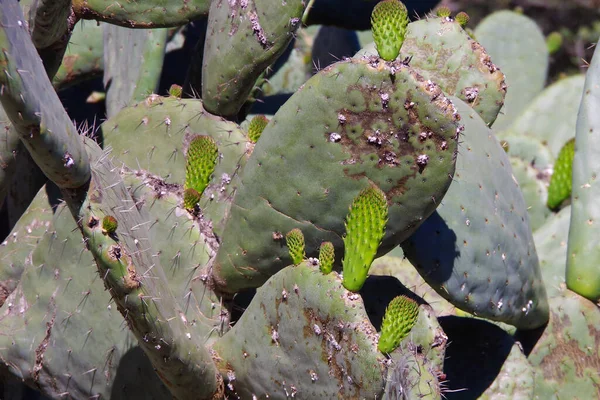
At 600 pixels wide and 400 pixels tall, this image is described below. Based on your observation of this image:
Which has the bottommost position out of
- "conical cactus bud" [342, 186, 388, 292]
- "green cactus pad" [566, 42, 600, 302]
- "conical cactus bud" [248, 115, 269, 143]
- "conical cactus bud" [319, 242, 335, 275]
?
"green cactus pad" [566, 42, 600, 302]

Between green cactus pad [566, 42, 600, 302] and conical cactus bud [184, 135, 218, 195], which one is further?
green cactus pad [566, 42, 600, 302]

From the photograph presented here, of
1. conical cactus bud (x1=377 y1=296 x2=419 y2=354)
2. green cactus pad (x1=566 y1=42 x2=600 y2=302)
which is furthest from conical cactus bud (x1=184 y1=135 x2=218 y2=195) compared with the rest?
green cactus pad (x1=566 y1=42 x2=600 y2=302)

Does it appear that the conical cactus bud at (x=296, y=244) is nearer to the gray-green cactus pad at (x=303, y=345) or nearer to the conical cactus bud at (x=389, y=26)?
the gray-green cactus pad at (x=303, y=345)

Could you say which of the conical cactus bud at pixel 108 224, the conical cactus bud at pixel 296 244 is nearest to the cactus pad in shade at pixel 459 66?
the conical cactus bud at pixel 296 244

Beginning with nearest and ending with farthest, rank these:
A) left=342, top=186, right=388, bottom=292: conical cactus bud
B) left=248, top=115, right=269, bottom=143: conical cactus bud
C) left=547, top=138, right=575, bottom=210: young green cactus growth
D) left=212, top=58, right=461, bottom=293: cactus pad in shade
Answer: left=342, top=186, right=388, bottom=292: conical cactus bud < left=212, top=58, right=461, bottom=293: cactus pad in shade < left=248, top=115, right=269, bottom=143: conical cactus bud < left=547, top=138, right=575, bottom=210: young green cactus growth

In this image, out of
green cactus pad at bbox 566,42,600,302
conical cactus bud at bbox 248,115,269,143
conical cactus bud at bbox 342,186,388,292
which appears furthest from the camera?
green cactus pad at bbox 566,42,600,302

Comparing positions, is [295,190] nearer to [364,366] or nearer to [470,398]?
[364,366]

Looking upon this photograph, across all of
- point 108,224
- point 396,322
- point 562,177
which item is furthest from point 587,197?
point 108,224

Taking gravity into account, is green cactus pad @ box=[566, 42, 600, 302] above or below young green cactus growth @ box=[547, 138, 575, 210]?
above

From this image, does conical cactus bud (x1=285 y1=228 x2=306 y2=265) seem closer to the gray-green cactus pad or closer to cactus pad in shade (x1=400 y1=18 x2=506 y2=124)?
the gray-green cactus pad
